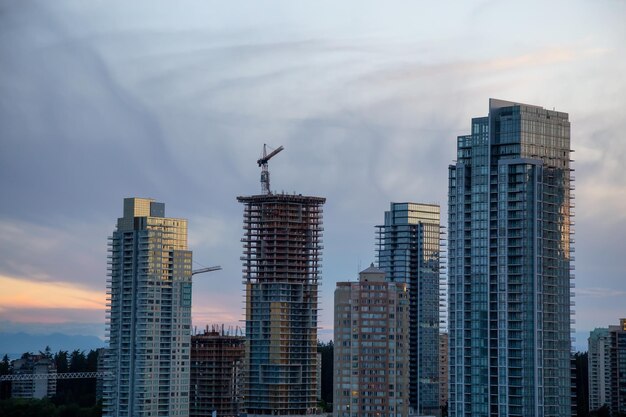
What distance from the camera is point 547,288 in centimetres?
17950

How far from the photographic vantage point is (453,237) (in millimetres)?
184125

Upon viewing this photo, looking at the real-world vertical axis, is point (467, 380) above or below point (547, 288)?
below

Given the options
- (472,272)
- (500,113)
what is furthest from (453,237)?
(500,113)

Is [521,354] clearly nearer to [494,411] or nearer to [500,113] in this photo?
[494,411]

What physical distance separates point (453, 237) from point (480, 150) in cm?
1149

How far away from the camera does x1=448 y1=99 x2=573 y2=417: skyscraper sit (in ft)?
581

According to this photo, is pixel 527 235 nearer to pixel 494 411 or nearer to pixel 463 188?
pixel 463 188

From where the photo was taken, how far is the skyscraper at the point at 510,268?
17700cm

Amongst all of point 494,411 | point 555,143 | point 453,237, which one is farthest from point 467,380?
point 555,143

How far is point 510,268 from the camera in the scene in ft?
588

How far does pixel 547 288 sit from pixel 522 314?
4.85 meters

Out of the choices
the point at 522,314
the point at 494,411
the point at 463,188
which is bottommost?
the point at 494,411

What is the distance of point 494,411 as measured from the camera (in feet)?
578

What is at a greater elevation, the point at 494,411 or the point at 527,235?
the point at 527,235
